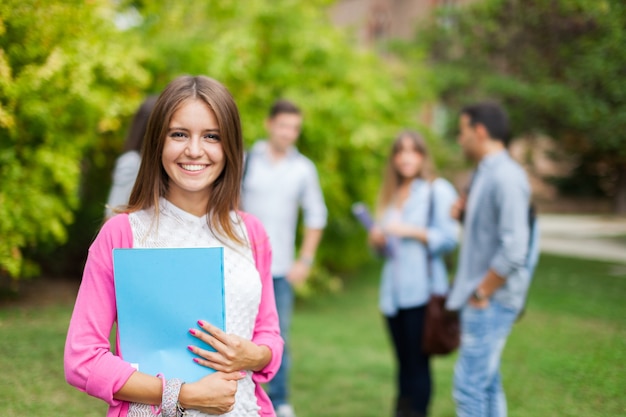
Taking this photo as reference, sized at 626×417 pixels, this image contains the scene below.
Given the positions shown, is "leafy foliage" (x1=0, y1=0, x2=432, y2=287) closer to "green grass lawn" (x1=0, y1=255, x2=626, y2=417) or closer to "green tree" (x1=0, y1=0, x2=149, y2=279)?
"green tree" (x1=0, y1=0, x2=149, y2=279)

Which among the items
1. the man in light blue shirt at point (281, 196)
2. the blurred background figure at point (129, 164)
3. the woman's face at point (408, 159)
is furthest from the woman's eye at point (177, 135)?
the woman's face at point (408, 159)

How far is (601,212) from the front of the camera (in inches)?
160

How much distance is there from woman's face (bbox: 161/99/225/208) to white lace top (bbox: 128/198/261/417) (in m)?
0.10

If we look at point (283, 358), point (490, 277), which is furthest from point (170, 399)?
point (283, 358)

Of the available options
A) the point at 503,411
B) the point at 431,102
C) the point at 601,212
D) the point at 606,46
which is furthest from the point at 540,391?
the point at 431,102

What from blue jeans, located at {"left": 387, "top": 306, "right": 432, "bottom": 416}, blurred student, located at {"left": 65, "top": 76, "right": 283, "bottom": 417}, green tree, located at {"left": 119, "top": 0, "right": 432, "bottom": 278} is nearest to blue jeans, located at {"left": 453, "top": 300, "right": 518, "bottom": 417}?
blue jeans, located at {"left": 387, "top": 306, "right": 432, "bottom": 416}

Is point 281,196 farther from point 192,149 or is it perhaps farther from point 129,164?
point 192,149

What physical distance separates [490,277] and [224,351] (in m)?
2.02

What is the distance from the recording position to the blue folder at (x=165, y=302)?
162cm

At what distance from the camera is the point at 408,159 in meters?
4.53

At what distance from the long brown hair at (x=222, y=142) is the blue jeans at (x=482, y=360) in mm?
1967

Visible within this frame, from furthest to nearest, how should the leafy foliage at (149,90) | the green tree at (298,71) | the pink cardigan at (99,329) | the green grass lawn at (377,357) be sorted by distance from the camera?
1. the green tree at (298,71)
2. the leafy foliage at (149,90)
3. the green grass lawn at (377,357)
4. the pink cardigan at (99,329)

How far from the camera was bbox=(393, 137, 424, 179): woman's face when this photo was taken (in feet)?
14.9

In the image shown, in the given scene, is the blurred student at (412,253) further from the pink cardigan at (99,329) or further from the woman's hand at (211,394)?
the pink cardigan at (99,329)
